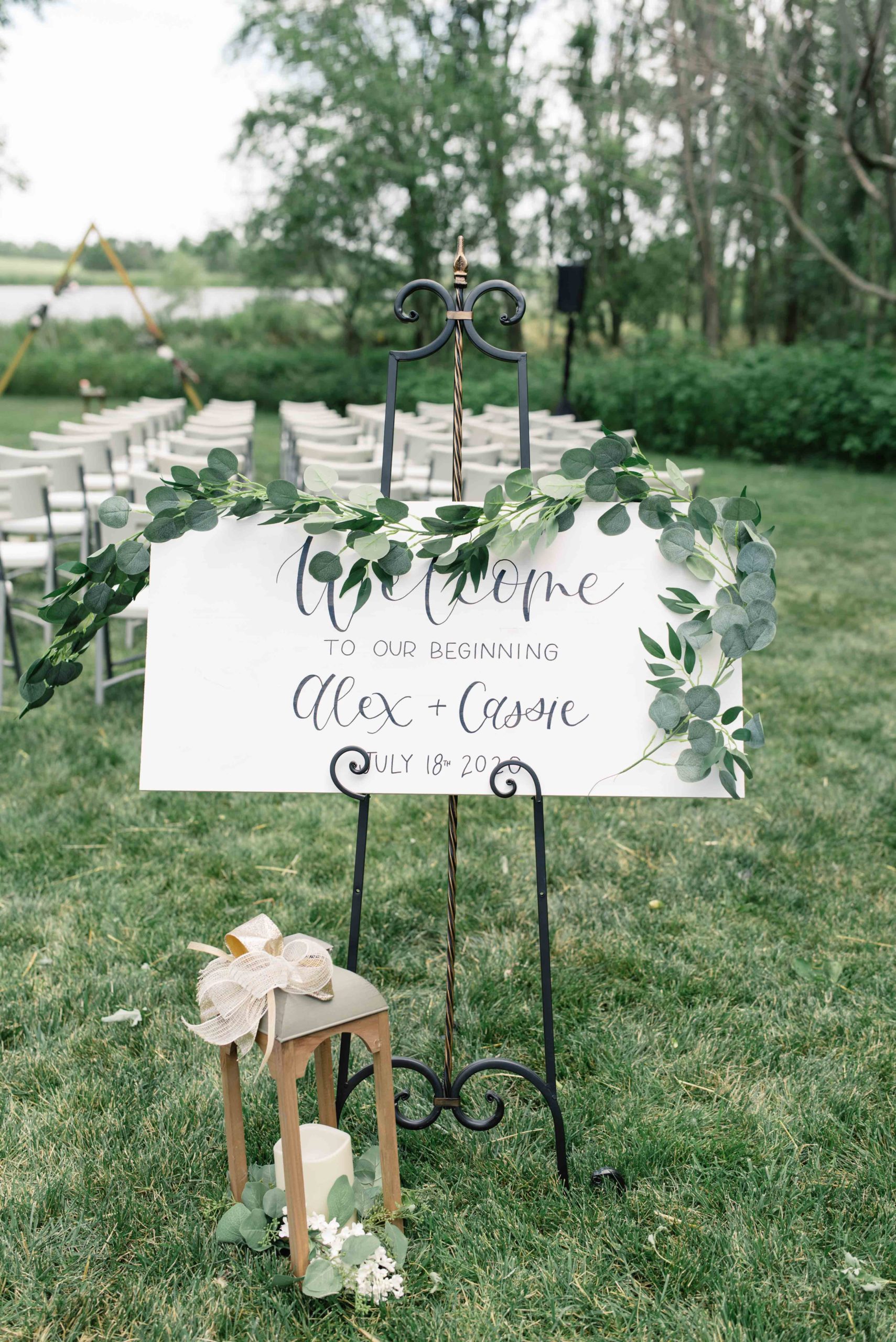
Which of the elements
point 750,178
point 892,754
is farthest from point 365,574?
point 750,178

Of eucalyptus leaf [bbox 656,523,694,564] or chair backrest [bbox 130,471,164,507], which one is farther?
chair backrest [bbox 130,471,164,507]

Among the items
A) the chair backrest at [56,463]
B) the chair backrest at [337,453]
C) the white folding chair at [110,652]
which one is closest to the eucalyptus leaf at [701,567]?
the white folding chair at [110,652]

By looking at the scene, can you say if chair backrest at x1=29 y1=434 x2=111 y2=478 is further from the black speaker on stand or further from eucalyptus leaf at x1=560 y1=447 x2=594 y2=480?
the black speaker on stand

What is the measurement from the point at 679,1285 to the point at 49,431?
14.3m

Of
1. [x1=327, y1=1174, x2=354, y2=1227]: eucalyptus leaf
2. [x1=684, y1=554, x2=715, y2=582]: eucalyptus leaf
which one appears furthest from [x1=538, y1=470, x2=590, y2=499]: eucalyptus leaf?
[x1=327, y1=1174, x2=354, y2=1227]: eucalyptus leaf

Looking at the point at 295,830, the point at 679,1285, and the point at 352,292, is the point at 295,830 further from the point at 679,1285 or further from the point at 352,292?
the point at 352,292

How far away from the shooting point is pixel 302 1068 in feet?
4.76

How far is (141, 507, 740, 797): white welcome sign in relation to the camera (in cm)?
160

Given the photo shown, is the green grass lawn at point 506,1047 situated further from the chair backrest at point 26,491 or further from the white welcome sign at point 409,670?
the chair backrest at point 26,491

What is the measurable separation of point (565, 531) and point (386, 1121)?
37.7 inches

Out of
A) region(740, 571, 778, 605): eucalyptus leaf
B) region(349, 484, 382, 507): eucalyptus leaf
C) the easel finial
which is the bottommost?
region(740, 571, 778, 605): eucalyptus leaf

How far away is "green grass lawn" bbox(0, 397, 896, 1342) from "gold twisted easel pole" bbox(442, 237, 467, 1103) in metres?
0.25

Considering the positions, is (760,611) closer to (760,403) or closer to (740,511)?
(740,511)

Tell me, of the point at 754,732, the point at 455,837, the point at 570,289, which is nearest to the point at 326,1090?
the point at 455,837
